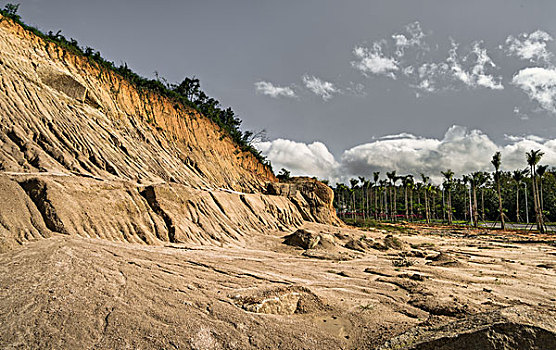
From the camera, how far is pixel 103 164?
1327 centimetres

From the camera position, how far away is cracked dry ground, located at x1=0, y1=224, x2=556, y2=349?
371 cm

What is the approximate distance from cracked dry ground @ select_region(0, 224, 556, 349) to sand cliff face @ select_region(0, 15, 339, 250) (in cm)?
164

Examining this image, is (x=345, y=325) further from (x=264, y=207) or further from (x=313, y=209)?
(x=313, y=209)

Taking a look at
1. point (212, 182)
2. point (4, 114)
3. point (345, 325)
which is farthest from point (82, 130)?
point (345, 325)

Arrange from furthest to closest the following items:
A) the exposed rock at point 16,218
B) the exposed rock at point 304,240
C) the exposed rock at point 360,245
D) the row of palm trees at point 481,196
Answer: the row of palm trees at point 481,196 → the exposed rock at point 360,245 → the exposed rock at point 304,240 → the exposed rock at point 16,218

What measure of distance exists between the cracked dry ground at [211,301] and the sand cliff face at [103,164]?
5.38ft

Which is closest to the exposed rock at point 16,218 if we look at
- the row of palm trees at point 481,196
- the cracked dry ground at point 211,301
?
the cracked dry ground at point 211,301

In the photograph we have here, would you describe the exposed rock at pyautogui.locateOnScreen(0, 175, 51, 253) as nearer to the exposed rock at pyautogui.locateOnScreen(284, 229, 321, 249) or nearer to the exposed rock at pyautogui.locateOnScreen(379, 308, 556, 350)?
the exposed rock at pyautogui.locateOnScreen(379, 308, 556, 350)

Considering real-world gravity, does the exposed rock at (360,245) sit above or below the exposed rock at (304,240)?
below

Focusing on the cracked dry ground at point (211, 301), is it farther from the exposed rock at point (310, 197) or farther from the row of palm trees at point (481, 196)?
the row of palm trees at point (481, 196)

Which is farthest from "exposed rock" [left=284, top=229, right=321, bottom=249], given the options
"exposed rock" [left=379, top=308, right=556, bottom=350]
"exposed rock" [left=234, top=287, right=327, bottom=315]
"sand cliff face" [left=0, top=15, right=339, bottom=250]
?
"exposed rock" [left=379, top=308, right=556, bottom=350]

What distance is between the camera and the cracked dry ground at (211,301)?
3714 millimetres

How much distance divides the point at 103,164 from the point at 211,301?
440 inches

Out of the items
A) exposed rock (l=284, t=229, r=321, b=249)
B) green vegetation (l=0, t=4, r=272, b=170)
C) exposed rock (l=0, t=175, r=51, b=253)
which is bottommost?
exposed rock (l=284, t=229, r=321, b=249)
